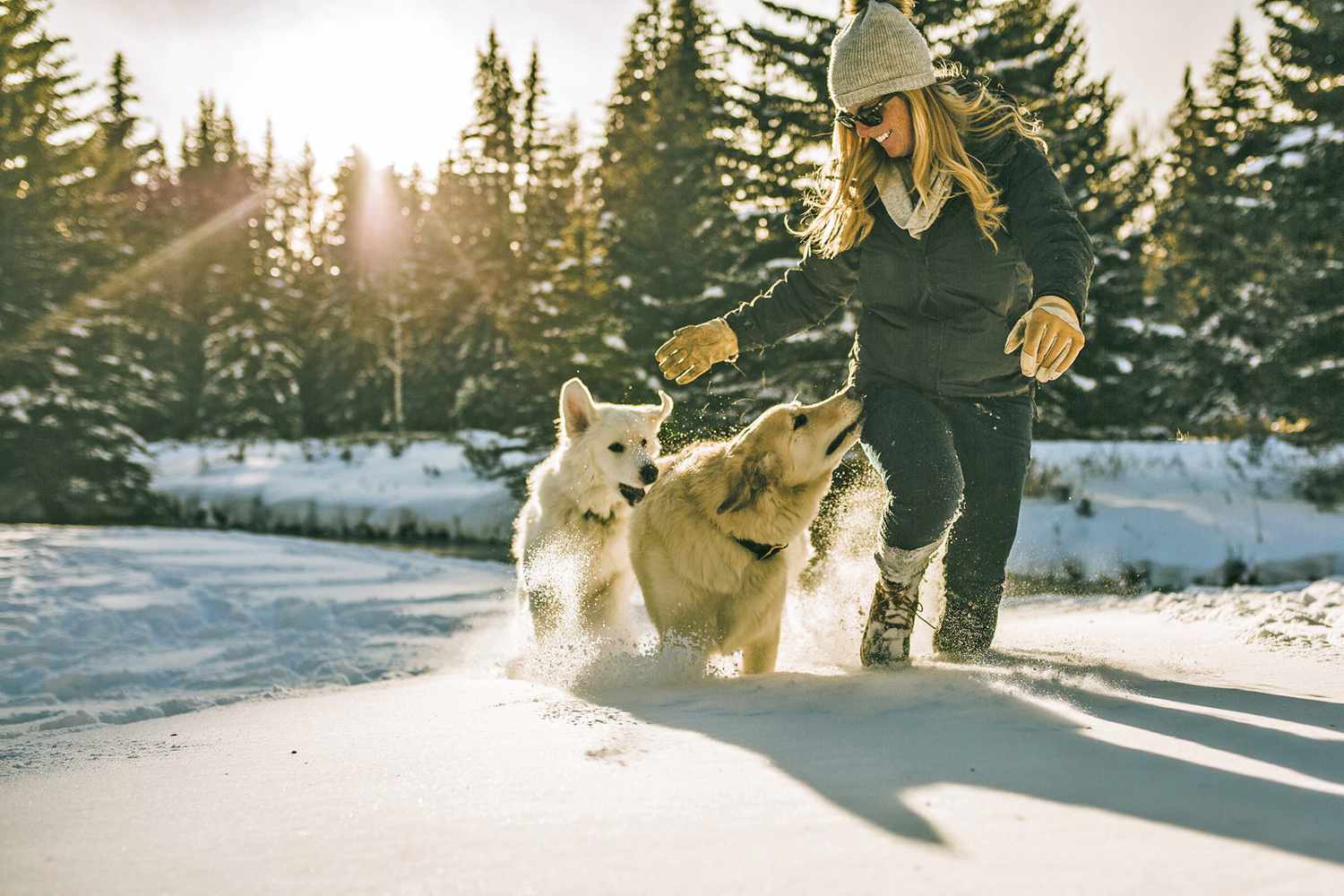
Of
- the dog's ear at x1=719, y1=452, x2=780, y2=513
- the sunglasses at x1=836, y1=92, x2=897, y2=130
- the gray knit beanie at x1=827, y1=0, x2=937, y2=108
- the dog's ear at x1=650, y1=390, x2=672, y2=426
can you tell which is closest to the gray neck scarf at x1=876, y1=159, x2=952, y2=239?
the sunglasses at x1=836, y1=92, x2=897, y2=130

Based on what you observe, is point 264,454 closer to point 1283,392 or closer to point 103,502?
point 103,502

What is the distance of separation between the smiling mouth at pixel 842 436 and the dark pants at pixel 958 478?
102 millimetres

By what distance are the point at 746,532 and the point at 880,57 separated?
195cm

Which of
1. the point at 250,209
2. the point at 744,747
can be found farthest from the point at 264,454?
the point at 744,747

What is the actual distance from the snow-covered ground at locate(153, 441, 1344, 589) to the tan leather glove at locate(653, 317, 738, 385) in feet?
22.4

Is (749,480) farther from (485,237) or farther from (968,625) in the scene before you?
(485,237)

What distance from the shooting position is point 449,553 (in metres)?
14.5

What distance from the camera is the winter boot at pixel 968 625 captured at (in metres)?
3.74

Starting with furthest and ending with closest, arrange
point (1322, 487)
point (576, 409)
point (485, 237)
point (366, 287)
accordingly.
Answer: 1. point (366, 287)
2. point (485, 237)
3. point (1322, 487)
4. point (576, 409)

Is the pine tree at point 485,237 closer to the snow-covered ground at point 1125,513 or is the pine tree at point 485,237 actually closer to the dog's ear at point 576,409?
the snow-covered ground at point 1125,513

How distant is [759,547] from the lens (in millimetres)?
3900

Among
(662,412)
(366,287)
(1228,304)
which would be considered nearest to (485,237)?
(366,287)

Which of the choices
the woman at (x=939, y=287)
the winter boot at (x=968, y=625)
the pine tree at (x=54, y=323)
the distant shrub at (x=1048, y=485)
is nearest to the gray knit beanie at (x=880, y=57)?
the woman at (x=939, y=287)

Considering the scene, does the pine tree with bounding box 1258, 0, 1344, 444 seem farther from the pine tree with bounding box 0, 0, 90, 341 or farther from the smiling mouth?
the pine tree with bounding box 0, 0, 90, 341
